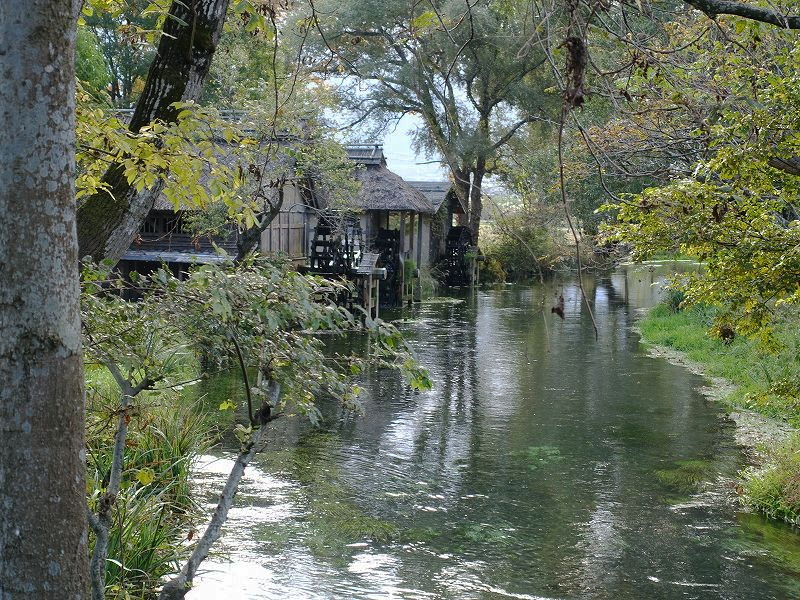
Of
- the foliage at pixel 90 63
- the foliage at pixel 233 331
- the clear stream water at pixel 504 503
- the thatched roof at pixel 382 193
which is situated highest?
the foliage at pixel 90 63

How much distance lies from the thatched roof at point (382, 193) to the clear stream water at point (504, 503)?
12612 mm

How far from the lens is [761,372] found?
521 inches

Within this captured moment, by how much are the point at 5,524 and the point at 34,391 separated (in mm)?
342

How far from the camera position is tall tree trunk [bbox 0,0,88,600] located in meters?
2.27

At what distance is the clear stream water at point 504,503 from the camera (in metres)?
6.62

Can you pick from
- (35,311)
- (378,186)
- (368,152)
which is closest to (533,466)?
(35,311)

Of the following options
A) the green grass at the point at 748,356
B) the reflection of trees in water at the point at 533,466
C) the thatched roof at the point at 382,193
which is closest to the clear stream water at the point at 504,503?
the reflection of trees in water at the point at 533,466

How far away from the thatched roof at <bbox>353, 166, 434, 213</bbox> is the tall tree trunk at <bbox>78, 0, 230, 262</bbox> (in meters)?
20.9

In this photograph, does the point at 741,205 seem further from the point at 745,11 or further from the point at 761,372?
the point at 761,372

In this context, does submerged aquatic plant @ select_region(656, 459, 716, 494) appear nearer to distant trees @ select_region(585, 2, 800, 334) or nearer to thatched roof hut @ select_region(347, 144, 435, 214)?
distant trees @ select_region(585, 2, 800, 334)

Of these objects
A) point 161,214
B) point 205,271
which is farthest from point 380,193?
point 205,271

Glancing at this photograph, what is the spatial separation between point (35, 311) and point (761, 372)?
41.3 ft

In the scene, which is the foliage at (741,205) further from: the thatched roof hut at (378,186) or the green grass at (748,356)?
the thatched roof hut at (378,186)

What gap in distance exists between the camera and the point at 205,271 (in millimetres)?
3883
